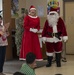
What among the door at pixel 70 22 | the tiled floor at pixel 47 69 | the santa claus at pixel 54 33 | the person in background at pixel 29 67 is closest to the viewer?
the person in background at pixel 29 67

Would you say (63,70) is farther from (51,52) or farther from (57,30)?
(57,30)

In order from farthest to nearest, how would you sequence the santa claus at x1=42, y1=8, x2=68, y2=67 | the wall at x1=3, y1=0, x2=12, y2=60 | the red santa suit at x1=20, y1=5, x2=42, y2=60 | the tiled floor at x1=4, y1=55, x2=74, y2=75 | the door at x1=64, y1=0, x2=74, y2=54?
the door at x1=64, y1=0, x2=74, y2=54 → the wall at x1=3, y1=0, x2=12, y2=60 → the santa claus at x1=42, y1=8, x2=68, y2=67 → the red santa suit at x1=20, y1=5, x2=42, y2=60 → the tiled floor at x1=4, y1=55, x2=74, y2=75

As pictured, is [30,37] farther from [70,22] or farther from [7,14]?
[70,22]

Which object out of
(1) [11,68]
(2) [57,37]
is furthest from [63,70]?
(1) [11,68]

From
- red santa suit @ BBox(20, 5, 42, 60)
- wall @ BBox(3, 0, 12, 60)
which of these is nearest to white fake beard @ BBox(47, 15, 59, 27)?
red santa suit @ BBox(20, 5, 42, 60)

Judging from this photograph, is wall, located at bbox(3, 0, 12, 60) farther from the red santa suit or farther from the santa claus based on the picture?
the santa claus

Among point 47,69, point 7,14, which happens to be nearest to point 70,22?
point 7,14

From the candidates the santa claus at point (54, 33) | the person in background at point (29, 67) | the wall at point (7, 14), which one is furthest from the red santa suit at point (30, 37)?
the person in background at point (29, 67)

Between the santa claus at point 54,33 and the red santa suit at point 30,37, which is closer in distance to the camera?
the red santa suit at point 30,37

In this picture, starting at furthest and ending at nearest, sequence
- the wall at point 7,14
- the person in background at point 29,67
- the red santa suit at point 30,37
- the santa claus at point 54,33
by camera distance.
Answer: the wall at point 7,14 → the santa claus at point 54,33 → the red santa suit at point 30,37 → the person in background at point 29,67

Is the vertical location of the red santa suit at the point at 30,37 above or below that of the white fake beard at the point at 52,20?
below

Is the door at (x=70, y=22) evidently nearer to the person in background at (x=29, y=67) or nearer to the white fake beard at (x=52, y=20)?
the white fake beard at (x=52, y=20)

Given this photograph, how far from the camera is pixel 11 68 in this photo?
5.72 metres

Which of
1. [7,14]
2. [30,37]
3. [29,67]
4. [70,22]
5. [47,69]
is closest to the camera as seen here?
[29,67]
